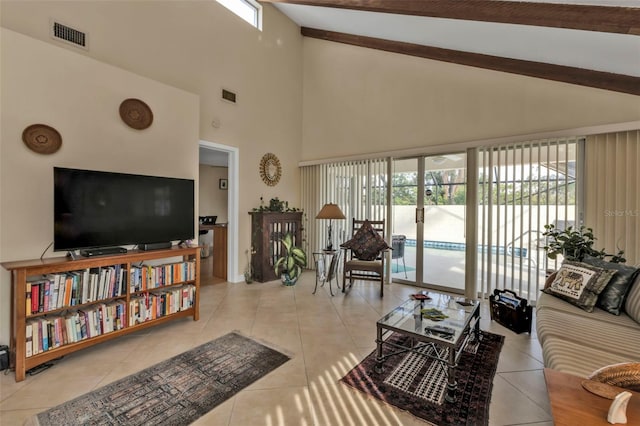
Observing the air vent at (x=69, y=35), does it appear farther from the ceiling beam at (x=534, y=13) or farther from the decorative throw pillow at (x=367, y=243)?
the decorative throw pillow at (x=367, y=243)

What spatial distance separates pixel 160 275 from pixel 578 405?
127 inches

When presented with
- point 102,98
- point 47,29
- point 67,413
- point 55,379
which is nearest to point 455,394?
point 67,413

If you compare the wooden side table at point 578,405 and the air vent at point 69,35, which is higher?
the air vent at point 69,35

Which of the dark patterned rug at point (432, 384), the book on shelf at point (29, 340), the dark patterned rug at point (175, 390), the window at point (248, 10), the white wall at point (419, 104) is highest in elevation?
the window at point (248, 10)

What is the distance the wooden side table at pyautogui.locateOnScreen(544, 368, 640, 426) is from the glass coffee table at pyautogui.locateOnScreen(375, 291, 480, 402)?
718 millimetres

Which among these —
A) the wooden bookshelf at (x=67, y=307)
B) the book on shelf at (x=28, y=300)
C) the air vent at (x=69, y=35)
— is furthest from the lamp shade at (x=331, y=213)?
the air vent at (x=69, y=35)

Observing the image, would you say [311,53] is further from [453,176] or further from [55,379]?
[55,379]

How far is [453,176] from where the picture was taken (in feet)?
14.7

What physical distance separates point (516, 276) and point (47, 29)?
6.09 m

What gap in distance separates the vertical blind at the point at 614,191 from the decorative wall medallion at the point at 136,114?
16.8 ft

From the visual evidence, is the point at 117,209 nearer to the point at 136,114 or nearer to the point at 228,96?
the point at 136,114

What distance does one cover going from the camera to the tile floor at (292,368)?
1763 millimetres

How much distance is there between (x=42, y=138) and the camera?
252 centimetres

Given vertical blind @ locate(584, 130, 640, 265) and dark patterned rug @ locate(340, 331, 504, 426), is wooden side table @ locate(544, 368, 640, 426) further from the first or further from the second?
vertical blind @ locate(584, 130, 640, 265)
